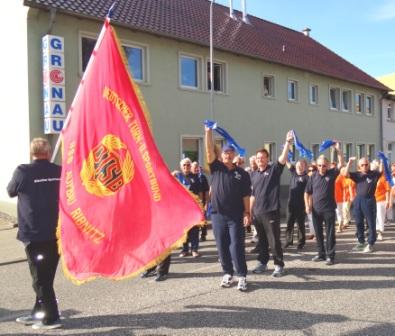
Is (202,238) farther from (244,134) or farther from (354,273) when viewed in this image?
(244,134)

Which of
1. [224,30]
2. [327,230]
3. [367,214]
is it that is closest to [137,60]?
[224,30]

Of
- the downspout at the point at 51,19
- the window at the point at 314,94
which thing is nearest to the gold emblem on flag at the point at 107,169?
the downspout at the point at 51,19

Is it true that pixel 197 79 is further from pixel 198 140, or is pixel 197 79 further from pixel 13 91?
pixel 13 91

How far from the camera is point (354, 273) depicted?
23.4 ft

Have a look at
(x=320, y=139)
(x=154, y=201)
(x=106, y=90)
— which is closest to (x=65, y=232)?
(x=154, y=201)

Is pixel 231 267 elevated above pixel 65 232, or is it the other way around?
pixel 65 232

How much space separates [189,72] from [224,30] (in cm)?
375

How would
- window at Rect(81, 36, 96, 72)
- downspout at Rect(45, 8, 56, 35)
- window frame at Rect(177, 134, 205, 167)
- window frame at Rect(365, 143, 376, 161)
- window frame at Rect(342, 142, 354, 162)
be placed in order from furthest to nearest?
window frame at Rect(365, 143, 376, 161), window frame at Rect(342, 142, 354, 162), window frame at Rect(177, 134, 205, 167), window at Rect(81, 36, 96, 72), downspout at Rect(45, 8, 56, 35)

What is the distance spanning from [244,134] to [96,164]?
15.3 m

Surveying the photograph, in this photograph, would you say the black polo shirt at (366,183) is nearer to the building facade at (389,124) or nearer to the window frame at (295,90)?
the window frame at (295,90)

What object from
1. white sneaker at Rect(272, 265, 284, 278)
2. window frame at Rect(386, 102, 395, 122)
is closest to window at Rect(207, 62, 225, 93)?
white sneaker at Rect(272, 265, 284, 278)

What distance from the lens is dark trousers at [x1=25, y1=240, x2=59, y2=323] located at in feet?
16.1

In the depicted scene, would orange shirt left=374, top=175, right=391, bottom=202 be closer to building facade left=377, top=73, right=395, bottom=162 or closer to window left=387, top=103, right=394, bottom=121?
building facade left=377, top=73, right=395, bottom=162

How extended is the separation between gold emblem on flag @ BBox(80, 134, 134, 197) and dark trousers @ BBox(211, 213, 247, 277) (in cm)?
207
